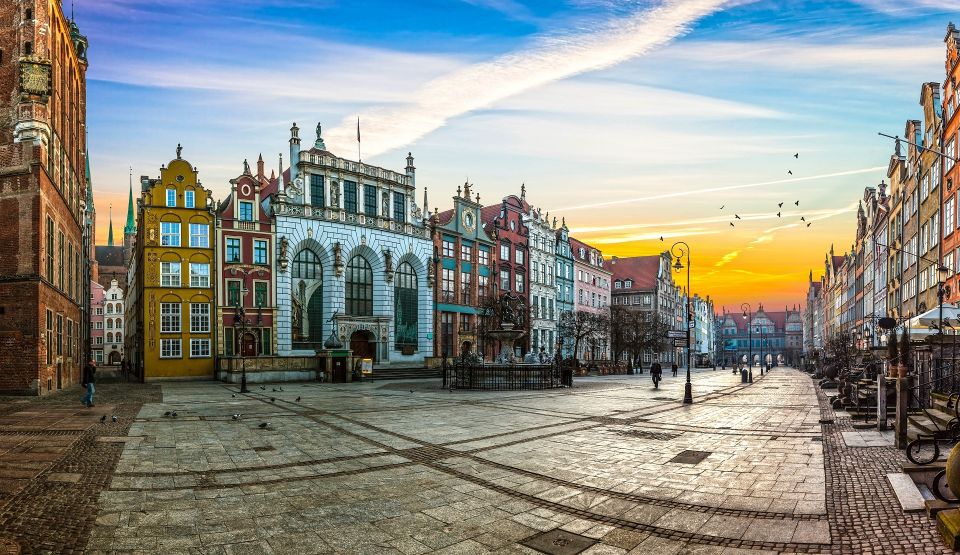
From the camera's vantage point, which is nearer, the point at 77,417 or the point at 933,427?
the point at 933,427

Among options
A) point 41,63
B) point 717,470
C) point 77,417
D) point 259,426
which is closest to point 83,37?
point 41,63

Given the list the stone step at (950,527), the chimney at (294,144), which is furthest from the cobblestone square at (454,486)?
the chimney at (294,144)

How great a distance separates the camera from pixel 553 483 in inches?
399

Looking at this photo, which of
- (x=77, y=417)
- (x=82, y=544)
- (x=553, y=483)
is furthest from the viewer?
(x=77, y=417)

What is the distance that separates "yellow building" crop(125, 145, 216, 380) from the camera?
41.8 m

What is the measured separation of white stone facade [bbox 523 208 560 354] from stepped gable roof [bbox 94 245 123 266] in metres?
99.6

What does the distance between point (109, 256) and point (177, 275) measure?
102729 millimetres

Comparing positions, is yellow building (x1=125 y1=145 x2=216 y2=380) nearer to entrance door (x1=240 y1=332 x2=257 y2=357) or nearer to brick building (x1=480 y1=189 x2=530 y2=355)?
entrance door (x1=240 y1=332 x2=257 y2=357)

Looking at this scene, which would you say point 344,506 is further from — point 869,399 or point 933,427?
point 869,399

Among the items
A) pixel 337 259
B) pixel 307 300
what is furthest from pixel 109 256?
pixel 337 259

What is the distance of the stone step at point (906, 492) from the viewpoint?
814cm

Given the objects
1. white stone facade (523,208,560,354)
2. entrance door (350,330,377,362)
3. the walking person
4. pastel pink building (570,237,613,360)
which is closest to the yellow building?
entrance door (350,330,377,362)

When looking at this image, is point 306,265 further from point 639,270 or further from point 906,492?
point 639,270

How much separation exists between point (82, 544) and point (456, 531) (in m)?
4.41
